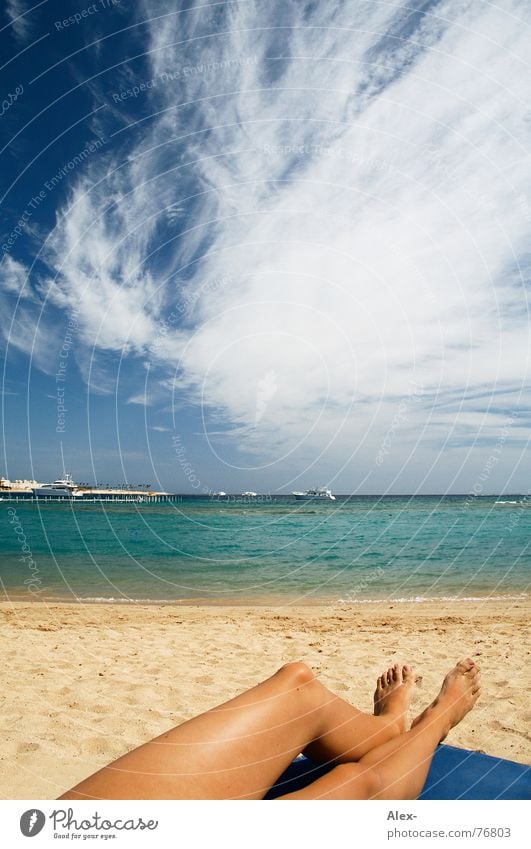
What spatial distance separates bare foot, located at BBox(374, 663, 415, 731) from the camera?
9.89ft

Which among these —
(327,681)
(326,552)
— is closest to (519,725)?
(327,681)

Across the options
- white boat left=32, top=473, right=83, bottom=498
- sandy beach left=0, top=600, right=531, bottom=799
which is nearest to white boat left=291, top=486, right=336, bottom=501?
white boat left=32, top=473, right=83, bottom=498

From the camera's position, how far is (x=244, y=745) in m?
2.08

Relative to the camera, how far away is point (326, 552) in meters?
20.5

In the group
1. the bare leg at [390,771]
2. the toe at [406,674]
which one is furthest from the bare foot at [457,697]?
the toe at [406,674]

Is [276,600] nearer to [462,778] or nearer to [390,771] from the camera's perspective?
[462,778]

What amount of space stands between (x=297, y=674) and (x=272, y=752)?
33cm

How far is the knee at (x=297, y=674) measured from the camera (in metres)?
2.36

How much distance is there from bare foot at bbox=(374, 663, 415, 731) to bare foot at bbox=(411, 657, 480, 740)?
105 millimetres

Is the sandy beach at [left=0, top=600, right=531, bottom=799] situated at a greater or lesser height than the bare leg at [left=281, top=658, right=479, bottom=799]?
lesser

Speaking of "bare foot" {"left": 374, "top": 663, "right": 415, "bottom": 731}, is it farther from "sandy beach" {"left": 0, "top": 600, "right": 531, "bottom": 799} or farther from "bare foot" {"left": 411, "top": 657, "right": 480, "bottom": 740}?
"sandy beach" {"left": 0, "top": 600, "right": 531, "bottom": 799}

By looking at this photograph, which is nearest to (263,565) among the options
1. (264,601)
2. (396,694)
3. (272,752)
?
(264,601)

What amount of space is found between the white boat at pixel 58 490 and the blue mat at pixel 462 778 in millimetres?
75531
